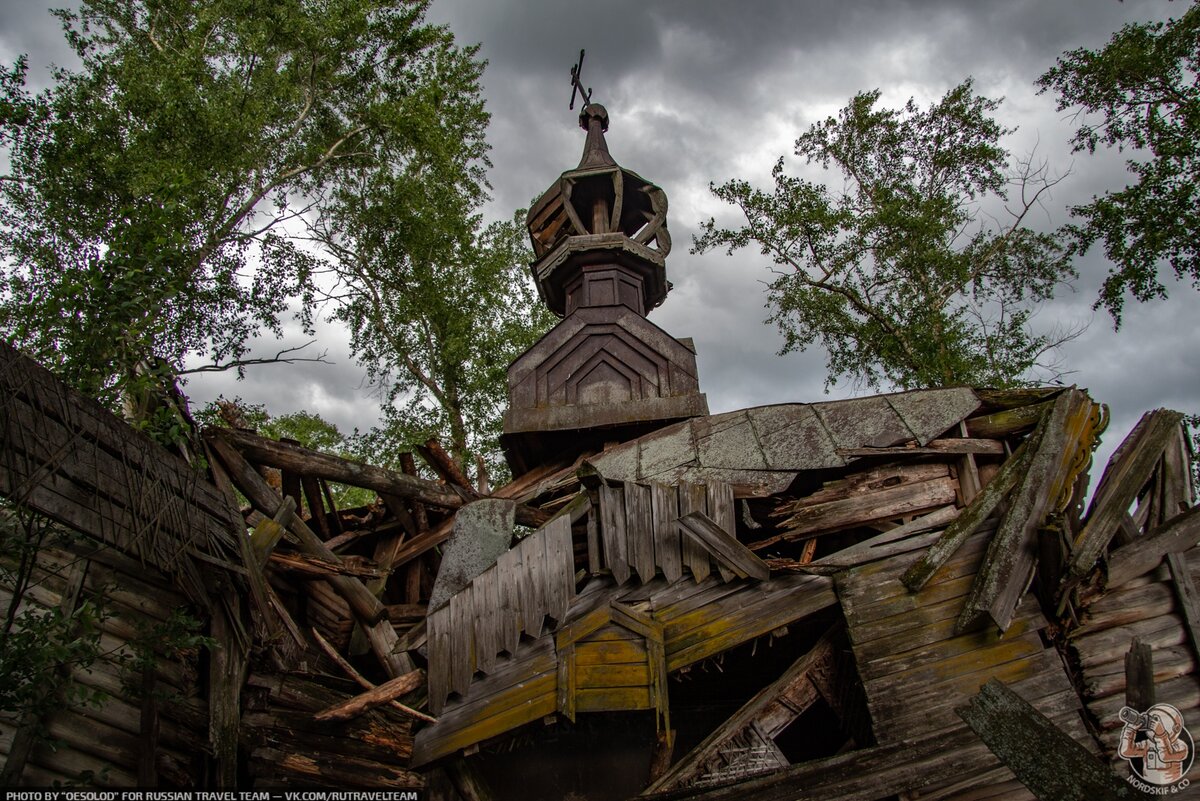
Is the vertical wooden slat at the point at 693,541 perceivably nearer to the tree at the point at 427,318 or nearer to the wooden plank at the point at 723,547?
the wooden plank at the point at 723,547

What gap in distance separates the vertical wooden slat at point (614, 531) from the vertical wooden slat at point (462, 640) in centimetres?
145

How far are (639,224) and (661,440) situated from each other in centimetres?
948

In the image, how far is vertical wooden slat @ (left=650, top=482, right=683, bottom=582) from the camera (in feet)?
25.8

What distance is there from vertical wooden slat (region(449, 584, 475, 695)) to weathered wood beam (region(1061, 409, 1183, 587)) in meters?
5.43

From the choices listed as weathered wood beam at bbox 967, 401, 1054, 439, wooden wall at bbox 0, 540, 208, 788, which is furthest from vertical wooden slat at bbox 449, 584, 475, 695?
weathered wood beam at bbox 967, 401, 1054, 439

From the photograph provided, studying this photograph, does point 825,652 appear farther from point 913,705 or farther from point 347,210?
point 347,210

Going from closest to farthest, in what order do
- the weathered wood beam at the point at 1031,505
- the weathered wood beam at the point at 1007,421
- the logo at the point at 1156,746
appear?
the logo at the point at 1156,746, the weathered wood beam at the point at 1031,505, the weathered wood beam at the point at 1007,421

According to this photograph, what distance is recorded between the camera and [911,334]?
20094 mm

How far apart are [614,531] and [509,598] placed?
1.25m

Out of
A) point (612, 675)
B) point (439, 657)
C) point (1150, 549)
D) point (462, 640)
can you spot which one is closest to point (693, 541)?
point (612, 675)

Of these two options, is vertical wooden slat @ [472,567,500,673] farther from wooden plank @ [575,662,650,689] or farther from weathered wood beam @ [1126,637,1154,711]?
weathered wood beam @ [1126,637,1154,711]

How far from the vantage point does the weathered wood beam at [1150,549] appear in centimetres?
718

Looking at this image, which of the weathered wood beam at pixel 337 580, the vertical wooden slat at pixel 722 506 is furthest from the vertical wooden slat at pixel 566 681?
the vertical wooden slat at pixel 722 506

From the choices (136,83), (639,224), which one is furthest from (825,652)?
(136,83)
